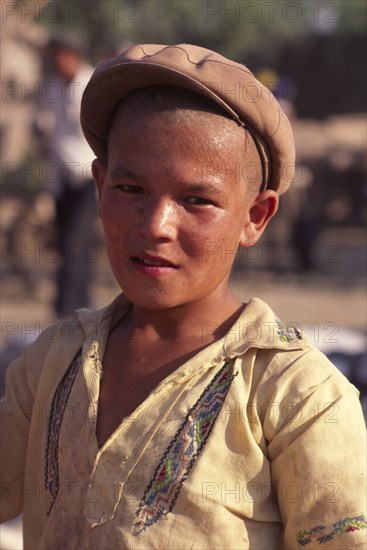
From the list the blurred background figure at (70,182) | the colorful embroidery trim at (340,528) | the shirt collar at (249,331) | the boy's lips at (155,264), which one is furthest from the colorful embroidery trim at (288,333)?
the blurred background figure at (70,182)

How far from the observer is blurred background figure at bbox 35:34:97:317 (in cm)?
654

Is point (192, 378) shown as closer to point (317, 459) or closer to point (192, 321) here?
point (192, 321)

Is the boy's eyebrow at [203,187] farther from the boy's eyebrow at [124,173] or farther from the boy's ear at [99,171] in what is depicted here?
the boy's ear at [99,171]

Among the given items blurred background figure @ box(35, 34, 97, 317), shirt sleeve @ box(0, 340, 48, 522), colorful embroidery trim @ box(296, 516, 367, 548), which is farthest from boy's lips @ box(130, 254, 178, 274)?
blurred background figure @ box(35, 34, 97, 317)

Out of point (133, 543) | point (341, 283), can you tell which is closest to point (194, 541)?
point (133, 543)

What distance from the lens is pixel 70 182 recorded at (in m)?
6.55

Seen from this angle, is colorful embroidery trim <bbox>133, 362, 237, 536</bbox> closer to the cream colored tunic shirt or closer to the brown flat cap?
the cream colored tunic shirt

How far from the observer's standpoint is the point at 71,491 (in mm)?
1788

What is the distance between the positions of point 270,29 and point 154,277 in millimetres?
18596

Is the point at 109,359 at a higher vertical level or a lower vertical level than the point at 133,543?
higher

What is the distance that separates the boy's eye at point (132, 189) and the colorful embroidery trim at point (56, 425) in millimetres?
379

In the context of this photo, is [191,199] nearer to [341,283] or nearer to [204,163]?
[204,163]

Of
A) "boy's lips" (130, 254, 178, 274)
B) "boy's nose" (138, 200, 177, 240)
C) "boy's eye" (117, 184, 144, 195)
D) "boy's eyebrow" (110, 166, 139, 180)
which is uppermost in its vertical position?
"boy's eyebrow" (110, 166, 139, 180)

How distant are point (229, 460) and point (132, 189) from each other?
53 centimetres
